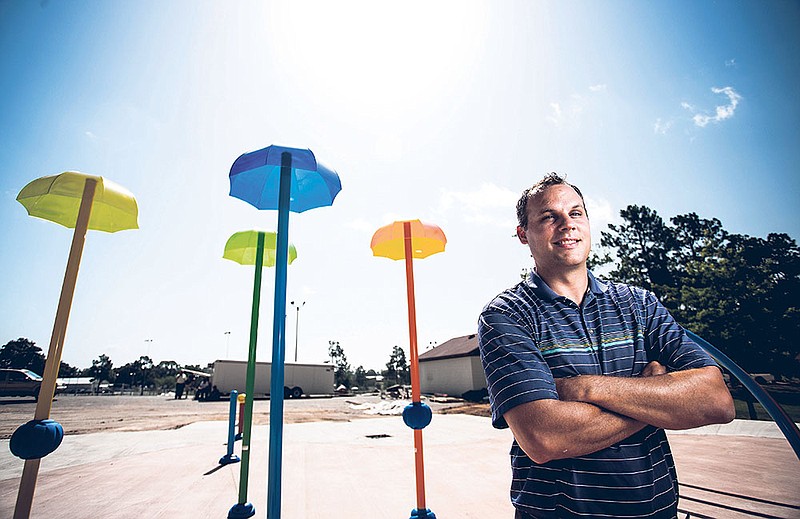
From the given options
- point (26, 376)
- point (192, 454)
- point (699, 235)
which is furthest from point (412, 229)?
point (699, 235)

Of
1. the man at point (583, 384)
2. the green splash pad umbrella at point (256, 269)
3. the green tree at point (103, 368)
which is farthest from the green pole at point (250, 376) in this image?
the green tree at point (103, 368)

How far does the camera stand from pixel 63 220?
10.7ft

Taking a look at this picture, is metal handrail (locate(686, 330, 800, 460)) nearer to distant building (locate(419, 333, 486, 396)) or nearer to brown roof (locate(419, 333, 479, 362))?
distant building (locate(419, 333, 486, 396))

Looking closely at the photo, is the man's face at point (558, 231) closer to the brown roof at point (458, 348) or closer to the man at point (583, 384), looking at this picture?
the man at point (583, 384)

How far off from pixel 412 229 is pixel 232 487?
4561 millimetres

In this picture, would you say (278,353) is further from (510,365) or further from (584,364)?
(584,364)

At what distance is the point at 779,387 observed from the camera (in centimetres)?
2211

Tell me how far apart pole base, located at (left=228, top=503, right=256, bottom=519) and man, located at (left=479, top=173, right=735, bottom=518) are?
3.96 metres

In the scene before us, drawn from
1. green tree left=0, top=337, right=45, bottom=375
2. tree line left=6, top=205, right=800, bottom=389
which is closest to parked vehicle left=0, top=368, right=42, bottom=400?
tree line left=6, top=205, right=800, bottom=389

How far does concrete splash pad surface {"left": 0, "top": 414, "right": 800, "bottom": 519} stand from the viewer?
443cm

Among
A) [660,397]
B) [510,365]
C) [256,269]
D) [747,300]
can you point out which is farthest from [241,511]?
[747,300]

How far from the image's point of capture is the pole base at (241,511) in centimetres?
416

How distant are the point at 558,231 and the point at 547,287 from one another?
0.90 ft

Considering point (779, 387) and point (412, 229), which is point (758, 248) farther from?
point (412, 229)
